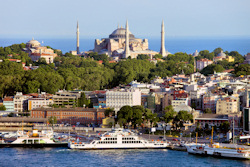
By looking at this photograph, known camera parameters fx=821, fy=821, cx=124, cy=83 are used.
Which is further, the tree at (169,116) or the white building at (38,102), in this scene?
the white building at (38,102)

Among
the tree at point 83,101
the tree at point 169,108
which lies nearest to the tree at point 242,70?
the tree at point 83,101

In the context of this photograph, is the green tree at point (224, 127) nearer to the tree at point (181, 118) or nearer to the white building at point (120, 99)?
the tree at point (181, 118)

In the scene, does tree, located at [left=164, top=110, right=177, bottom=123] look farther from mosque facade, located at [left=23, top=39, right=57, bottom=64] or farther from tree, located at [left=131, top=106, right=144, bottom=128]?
mosque facade, located at [left=23, top=39, right=57, bottom=64]

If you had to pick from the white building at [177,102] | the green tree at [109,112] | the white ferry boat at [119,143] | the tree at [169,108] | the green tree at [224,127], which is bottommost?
the white ferry boat at [119,143]

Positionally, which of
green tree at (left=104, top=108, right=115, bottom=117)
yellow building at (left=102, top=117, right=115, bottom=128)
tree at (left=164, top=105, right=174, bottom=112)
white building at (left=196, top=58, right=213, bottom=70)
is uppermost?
white building at (left=196, top=58, right=213, bottom=70)

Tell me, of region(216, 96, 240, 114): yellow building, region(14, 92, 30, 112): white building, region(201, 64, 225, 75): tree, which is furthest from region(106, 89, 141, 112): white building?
region(201, 64, 225, 75): tree
